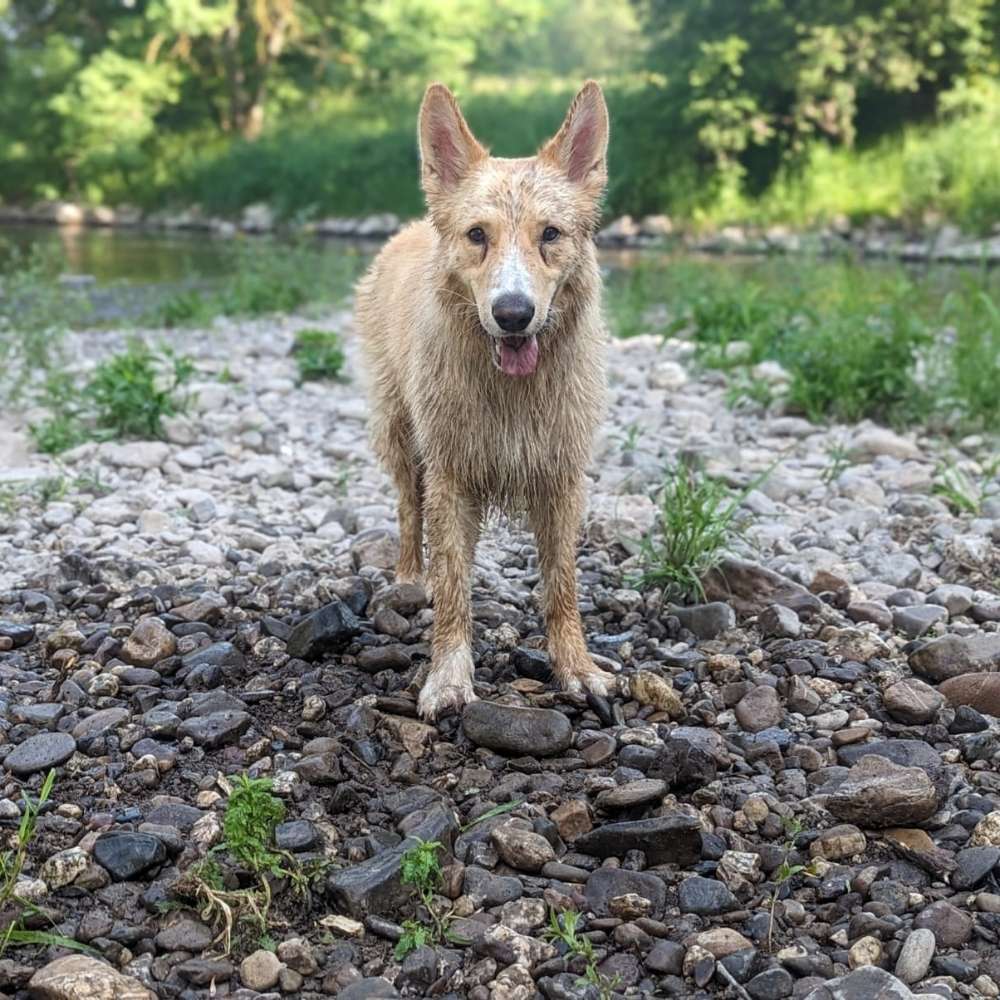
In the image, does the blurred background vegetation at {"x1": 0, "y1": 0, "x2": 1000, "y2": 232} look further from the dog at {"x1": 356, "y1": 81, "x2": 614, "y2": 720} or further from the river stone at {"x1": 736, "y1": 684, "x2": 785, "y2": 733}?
the river stone at {"x1": 736, "y1": 684, "x2": 785, "y2": 733}

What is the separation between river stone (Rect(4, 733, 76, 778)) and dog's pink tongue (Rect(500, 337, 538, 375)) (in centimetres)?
179

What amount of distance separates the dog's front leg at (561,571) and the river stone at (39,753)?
1.63 m

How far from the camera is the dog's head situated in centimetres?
372

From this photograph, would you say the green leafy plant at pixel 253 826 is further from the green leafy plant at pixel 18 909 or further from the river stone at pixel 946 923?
the river stone at pixel 946 923

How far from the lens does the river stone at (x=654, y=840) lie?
10.1 feet

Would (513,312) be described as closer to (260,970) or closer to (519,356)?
(519,356)

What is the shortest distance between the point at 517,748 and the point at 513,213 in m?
1.72

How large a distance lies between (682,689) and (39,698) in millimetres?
2147

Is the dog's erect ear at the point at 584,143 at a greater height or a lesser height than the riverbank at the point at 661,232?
greater

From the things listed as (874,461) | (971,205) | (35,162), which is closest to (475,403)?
(874,461)

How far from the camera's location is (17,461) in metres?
6.43

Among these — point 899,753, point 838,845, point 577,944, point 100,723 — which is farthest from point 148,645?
point 899,753

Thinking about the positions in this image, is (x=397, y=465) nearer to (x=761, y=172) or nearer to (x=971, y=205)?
(x=971, y=205)

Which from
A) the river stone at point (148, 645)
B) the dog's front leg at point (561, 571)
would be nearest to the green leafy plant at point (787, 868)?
the dog's front leg at point (561, 571)
